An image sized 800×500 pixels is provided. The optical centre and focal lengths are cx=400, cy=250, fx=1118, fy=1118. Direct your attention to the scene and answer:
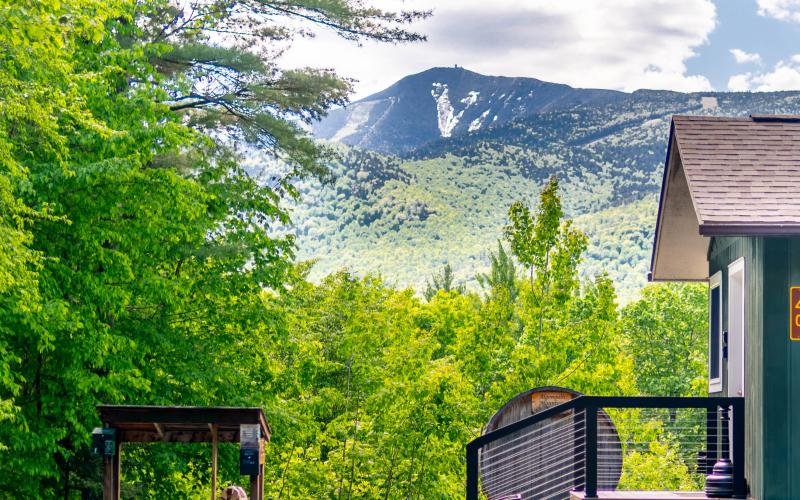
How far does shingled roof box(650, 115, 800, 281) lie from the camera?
35.7 feet

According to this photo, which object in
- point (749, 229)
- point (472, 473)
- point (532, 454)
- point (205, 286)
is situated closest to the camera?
point (749, 229)

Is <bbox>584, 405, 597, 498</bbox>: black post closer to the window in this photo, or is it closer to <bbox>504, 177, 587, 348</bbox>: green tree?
the window

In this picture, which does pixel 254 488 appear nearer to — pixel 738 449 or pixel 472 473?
pixel 472 473

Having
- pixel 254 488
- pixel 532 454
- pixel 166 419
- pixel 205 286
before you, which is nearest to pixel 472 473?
pixel 532 454

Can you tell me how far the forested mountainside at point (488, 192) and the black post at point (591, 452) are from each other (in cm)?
7165

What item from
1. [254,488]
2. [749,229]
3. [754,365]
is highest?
[749,229]

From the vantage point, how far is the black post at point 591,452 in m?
11.5

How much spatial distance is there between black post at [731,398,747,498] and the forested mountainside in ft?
233

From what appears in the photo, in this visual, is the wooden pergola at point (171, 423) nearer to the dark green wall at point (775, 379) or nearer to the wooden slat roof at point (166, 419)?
the wooden slat roof at point (166, 419)

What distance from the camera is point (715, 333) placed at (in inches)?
573

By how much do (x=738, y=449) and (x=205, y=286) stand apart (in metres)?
11.7

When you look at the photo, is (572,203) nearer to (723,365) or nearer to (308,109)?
(308,109)

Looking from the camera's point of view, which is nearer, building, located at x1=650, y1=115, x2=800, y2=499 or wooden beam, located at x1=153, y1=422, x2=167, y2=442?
building, located at x1=650, y1=115, x2=800, y2=499

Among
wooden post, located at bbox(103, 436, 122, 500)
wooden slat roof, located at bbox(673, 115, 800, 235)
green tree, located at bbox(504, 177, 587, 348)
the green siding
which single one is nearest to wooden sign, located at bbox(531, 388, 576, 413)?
the green siding
